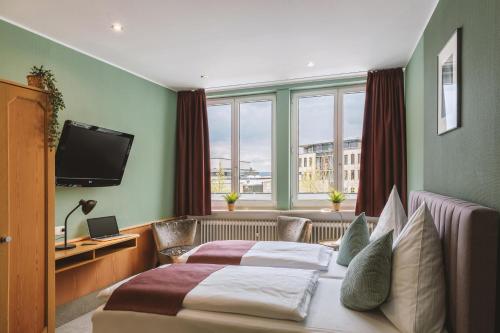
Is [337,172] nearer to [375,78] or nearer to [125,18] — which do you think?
[375,78]

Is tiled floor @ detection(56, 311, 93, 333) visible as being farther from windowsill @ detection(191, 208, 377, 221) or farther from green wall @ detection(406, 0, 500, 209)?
green wall @ detection(406, 0, 500, 209)

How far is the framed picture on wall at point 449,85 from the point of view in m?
1.82

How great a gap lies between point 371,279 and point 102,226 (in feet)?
9.37

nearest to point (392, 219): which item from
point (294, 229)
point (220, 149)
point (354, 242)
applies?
point (354, 242)

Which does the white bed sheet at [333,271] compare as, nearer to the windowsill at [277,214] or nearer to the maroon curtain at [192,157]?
the windowsill at [277,214]

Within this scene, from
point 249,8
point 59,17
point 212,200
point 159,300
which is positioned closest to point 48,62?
point 59,17

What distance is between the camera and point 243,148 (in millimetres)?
4934

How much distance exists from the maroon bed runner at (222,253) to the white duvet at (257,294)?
53 centimetres

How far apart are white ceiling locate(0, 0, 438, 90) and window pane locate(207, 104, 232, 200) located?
1046 mm

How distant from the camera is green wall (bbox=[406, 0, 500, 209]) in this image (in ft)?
4.55

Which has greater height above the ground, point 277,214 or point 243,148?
point 243,148

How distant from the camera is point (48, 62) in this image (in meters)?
2.99

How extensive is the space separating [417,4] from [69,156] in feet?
10.7

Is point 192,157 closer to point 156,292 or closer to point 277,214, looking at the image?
point 277,214
